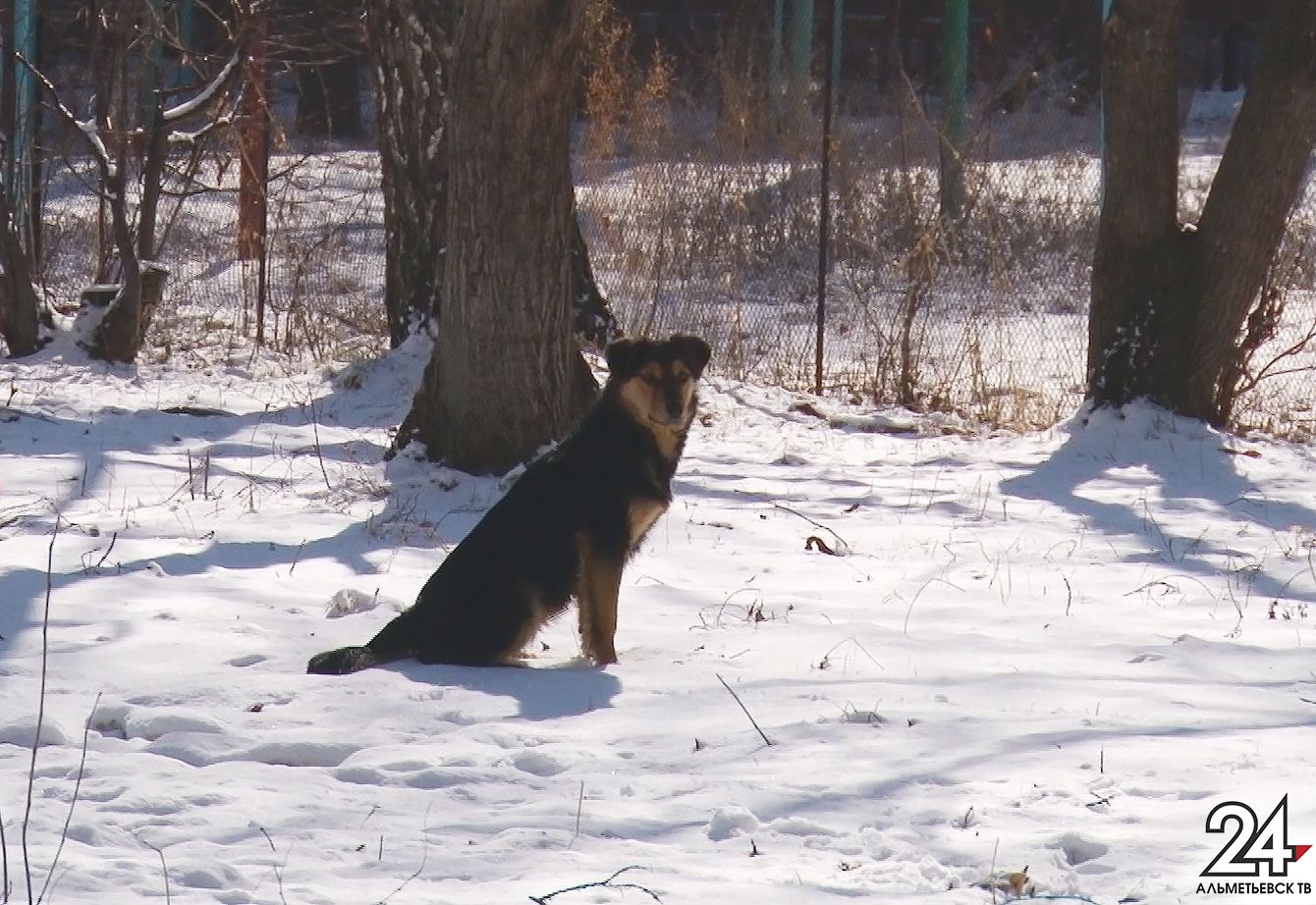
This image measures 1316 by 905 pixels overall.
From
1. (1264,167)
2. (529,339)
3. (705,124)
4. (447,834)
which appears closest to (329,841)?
(447,834)

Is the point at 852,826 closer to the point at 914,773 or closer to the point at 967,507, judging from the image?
the point at 914,773

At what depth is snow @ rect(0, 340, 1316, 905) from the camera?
3.46m

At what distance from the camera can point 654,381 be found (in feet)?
19.5

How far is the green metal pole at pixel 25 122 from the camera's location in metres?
12.1

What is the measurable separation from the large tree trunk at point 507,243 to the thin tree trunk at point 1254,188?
401 cm

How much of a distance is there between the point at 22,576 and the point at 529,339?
297 cm

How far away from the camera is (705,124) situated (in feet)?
62.3

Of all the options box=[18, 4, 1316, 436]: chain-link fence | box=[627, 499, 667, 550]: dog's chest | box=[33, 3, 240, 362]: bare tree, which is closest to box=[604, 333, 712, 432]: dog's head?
box=[627, 499, 667, 550]: dog's chest

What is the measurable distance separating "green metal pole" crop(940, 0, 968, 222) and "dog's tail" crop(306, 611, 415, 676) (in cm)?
1080

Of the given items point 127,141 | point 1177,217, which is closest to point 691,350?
point 1177,217

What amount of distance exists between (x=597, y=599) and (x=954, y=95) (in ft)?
38.1

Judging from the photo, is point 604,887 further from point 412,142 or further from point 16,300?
point 16,300

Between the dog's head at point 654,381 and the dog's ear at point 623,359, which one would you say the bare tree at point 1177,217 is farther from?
the dog's ear at point 623,359

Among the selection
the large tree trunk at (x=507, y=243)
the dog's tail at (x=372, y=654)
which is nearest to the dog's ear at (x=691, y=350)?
the dog's tail at (x=372, y=654)
